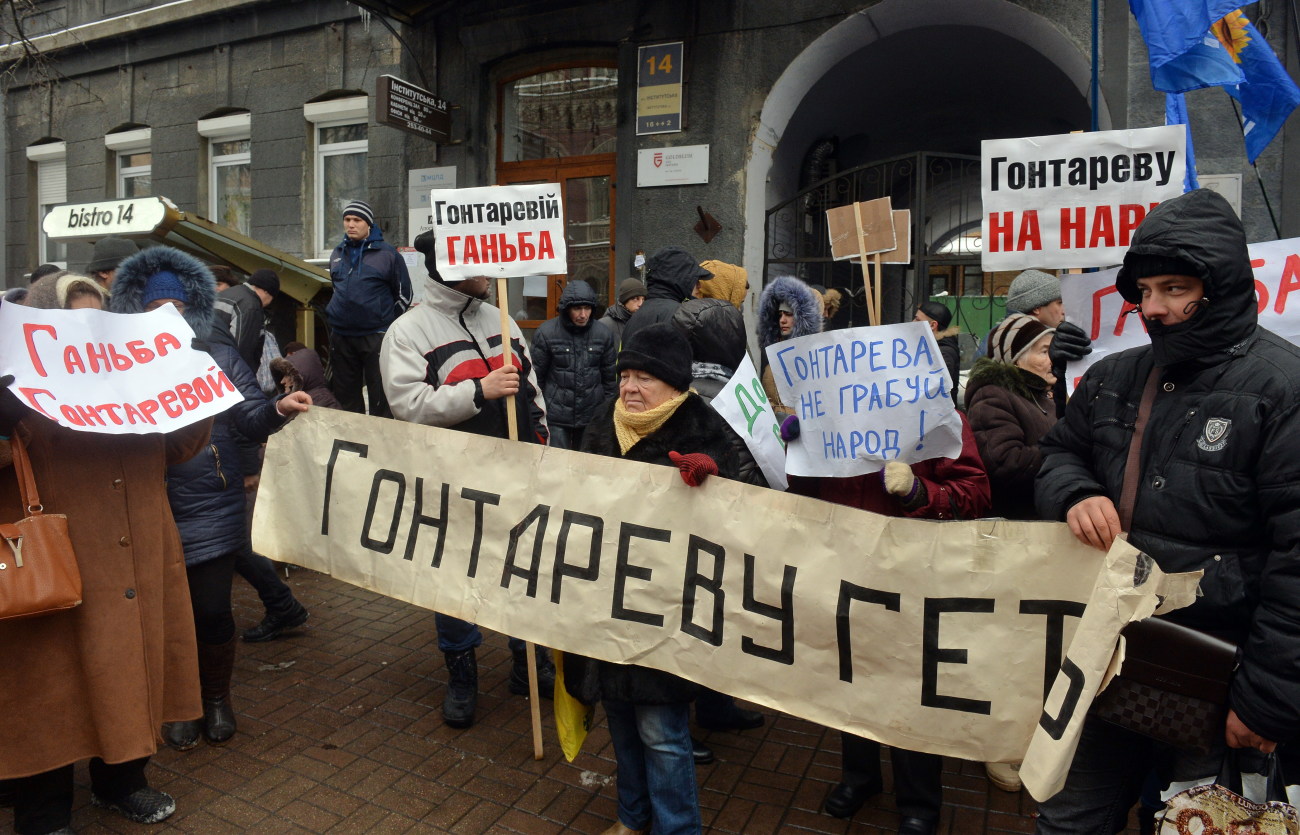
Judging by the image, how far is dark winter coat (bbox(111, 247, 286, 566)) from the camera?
11.8ft

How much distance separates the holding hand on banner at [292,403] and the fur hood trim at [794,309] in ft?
6.47

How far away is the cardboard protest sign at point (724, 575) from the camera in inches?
102

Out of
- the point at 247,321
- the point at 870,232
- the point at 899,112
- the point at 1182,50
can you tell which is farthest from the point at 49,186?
the point at 1182,50

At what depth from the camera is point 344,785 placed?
11.6ft

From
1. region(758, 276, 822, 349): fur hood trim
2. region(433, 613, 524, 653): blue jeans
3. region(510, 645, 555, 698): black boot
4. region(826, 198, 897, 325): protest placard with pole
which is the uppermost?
region(826, 198, 897, 325): protest placard with pole

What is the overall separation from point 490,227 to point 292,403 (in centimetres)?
110

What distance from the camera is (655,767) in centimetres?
284

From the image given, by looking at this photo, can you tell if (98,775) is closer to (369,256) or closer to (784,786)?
(784,786)

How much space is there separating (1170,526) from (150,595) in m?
3.16

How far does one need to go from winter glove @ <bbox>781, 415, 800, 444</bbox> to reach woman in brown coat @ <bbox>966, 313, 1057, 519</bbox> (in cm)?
69

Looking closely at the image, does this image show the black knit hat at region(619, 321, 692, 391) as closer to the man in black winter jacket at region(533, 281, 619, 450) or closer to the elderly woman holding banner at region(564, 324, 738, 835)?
the elderly woman holding banner at region(564, 324, 738, 835)

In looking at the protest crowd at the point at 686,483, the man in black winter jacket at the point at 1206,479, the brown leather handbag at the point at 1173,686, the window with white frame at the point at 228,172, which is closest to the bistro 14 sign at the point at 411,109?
the window with white frame at the point at 228,172

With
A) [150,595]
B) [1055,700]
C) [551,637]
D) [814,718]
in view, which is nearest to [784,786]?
[814,718]

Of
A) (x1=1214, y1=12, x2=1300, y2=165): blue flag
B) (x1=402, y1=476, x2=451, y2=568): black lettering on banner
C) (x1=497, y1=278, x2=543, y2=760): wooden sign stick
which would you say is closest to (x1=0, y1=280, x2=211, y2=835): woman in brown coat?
(x1=402, y1=476, x2=451, y2=568): black lettering on banner
